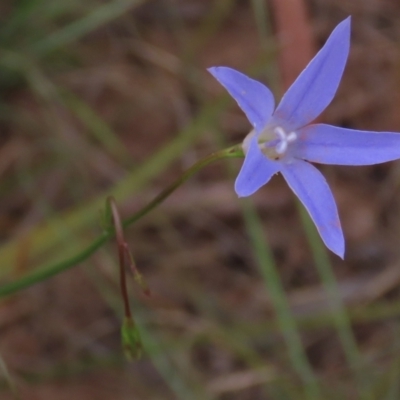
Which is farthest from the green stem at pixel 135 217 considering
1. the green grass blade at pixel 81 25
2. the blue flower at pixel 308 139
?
the green grass blade at pixel 81 25

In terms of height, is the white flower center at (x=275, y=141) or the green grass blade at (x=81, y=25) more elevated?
the green grass blade at (x=81, y=25)


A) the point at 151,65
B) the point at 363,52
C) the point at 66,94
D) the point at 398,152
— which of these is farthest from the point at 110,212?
the point at 363,52

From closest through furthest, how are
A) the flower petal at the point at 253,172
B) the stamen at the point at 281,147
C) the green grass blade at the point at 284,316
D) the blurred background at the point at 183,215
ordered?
the flower petal at the point at 253,172, the stamen at the point at 281,147, the green grass blade at the point at 284,316, the blurred background at the point at 183,215

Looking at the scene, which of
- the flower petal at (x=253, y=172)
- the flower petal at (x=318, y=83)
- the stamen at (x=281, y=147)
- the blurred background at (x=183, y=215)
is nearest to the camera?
the flower petal at (x=253, y=172)

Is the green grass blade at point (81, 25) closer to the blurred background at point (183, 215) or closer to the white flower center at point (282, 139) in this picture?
the blurred background at point (183, 215)

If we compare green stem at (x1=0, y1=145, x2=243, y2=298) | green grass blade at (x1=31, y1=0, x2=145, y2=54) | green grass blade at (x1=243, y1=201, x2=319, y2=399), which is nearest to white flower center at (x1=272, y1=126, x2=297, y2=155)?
green stem at (x1=0, y1=145, x2=243, y2=298)

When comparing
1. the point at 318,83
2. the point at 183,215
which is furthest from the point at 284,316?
the point at 318,83

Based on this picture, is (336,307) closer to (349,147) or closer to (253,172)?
(349,147)
